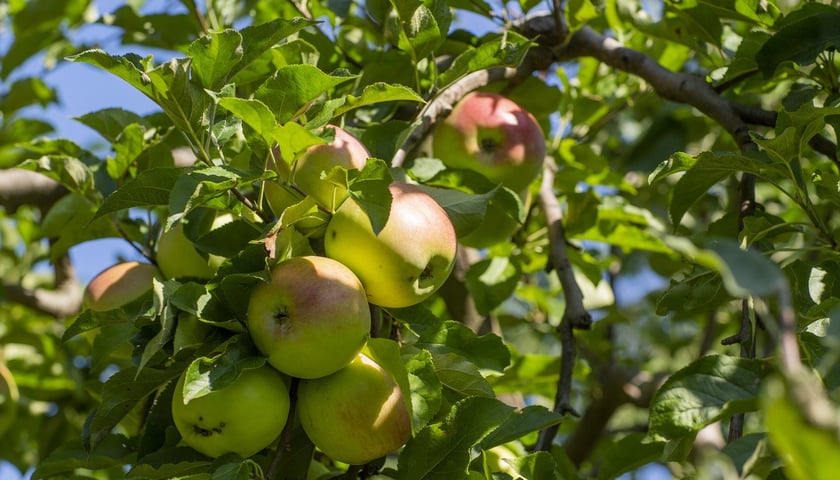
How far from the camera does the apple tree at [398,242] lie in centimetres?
93

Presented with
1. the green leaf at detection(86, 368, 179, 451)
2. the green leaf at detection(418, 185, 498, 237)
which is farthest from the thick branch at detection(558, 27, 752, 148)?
the green leaf at detection(86, 368, 179, 451)

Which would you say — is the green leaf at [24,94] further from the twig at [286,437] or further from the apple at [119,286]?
the twig at [286,437]

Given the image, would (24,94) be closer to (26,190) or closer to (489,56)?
(26,190)

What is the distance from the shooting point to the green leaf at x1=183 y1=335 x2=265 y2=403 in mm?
898

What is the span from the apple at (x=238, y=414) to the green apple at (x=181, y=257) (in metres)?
0.30

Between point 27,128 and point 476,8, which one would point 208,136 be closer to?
point 476,8

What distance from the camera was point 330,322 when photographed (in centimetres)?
95

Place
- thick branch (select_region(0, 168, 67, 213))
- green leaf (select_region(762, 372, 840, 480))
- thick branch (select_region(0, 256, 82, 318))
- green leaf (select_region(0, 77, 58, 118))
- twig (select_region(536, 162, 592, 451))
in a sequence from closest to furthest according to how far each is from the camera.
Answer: green leaf (select_region(762, 372, 840, 480)) < twig (select_region(536, 162, 592, 451)) < thick branch (select_region(0, 168, 67, 213)) < thick branch (select_region(0, 256, 82, 318)) < green leaf (select_region(0, 77, 58, 118))

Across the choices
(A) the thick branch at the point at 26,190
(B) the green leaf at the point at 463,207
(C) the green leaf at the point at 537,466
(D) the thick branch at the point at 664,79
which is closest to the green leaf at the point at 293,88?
(B) the green leaf at the point at 463,207

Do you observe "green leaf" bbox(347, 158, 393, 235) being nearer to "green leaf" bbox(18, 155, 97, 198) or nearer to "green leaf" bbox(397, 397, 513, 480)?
"green leaf" bbox(397, 397, 513, 480)

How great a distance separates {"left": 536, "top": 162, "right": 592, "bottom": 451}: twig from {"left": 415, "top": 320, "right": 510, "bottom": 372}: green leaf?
226 mm

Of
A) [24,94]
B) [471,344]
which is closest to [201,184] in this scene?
[471,344]

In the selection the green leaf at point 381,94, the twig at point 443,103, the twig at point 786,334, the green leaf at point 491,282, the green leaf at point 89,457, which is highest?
the twig at point 786,334

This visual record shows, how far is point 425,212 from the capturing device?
3.35ft
